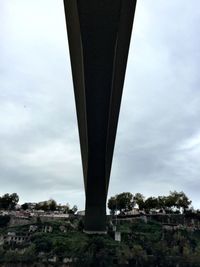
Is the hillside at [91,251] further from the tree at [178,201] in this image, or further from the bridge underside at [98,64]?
the tree at [178,201]

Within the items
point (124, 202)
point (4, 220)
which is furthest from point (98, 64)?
point (124, 202)

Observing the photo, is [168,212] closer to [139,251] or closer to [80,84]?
[139,251]

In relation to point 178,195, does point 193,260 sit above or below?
below

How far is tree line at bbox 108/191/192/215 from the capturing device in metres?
57.0

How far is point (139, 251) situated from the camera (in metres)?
28.7

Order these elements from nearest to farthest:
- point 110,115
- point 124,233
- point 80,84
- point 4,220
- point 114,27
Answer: point 114,27, point 80,84, point 110,115, point 124,233, point 4,220

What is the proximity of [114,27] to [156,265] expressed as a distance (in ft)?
81.4

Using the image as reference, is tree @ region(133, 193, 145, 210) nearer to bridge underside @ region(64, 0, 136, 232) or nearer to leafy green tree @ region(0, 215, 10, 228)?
leafy green tree @ region(0, 215, 10, 228)

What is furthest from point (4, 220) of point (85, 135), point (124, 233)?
point (85, 135)

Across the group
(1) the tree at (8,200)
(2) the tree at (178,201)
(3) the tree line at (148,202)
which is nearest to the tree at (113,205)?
(3) the tree line at (148,202)

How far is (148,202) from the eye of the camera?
194ft

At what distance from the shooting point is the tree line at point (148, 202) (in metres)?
57.0

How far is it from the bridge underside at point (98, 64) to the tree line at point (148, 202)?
39357 millimetres

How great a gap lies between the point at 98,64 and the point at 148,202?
51191mm
